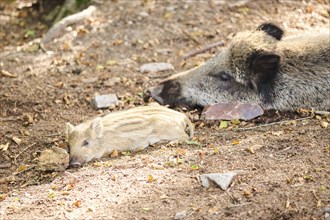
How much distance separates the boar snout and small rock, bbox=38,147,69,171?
1.42 metres

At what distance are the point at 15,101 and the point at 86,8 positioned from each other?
2.38 metres

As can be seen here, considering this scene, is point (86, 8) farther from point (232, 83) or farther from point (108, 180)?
point (108, 180)

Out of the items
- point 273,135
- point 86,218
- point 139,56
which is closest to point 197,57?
point 139,56

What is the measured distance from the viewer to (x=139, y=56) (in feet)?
25.9

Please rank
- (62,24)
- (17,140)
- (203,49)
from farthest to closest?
(62,24)
(203,49)
(17,140)

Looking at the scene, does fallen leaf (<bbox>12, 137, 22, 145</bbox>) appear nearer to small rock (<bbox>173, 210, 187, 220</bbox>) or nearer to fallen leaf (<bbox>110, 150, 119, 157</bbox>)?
fallen leaf (<bbox>110, 150, 119, 157</bbox>)

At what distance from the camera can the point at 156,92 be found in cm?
695

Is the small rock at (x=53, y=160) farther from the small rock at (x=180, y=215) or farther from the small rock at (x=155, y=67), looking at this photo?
the small rock at (x=155, y=67)

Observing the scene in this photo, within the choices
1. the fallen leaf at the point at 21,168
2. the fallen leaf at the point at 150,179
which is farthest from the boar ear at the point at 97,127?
the fallen leaf at the point at 150,179

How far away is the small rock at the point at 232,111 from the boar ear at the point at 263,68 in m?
0.28

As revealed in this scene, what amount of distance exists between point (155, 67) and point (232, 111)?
1.33m

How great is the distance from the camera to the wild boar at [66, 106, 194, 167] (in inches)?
228

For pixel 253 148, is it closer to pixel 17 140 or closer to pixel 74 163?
pixel 74 163

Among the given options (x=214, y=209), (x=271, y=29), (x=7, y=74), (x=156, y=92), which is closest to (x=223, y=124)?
(x=156, y=92)
